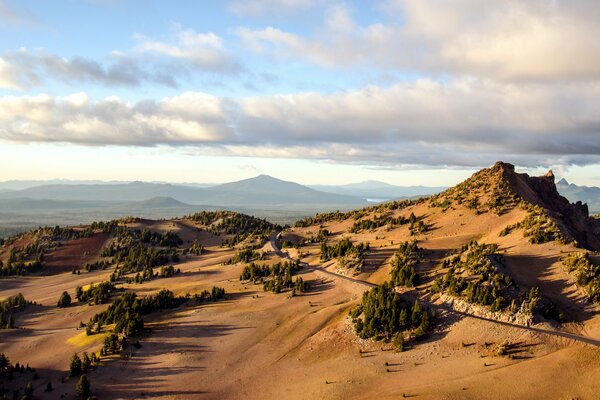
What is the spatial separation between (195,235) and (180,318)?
115 meters

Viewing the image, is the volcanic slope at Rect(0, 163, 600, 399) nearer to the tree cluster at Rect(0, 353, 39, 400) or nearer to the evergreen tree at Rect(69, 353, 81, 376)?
the evergreen tree at Rect(69, 353, 81, 376)

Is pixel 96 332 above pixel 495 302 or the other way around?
the other way around

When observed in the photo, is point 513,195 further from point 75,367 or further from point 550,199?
point 75,367

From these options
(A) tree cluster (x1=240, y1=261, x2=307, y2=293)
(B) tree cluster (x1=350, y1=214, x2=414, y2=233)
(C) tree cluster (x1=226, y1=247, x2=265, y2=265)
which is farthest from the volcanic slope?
(B) tree cluster (x1=350, y1=214, x2=414, y2=233)

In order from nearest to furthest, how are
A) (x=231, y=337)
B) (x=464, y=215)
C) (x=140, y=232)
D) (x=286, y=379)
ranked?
(x=286, y=379)
(x=231, y=337)
(x=464, y=215)
(x=140, y=232)

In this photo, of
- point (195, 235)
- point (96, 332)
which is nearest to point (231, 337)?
point (96, 332)

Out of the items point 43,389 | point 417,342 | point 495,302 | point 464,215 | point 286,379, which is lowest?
point 43,389

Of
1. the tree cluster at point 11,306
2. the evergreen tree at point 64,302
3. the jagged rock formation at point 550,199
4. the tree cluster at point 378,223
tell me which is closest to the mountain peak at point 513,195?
the jagged rock formation at point 550,199

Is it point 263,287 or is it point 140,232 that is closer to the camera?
Answer: point 263,287

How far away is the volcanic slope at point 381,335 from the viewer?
157ft

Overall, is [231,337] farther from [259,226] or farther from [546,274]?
[259,226]

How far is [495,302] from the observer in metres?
59.0

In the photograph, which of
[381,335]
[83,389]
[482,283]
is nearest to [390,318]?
[381,335]

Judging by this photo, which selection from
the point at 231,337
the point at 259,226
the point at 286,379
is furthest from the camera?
the point at 259,226
